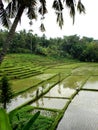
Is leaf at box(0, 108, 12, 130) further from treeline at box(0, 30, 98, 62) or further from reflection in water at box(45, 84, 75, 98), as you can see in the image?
treeline at box(0, 30, 98, 62)

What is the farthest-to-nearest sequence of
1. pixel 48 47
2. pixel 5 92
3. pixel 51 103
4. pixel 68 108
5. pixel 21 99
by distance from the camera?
1. pixel 48 47
2. pixel 21 99
3. pixel 51 103
4. pixel 5 92
5. pixel 68 108

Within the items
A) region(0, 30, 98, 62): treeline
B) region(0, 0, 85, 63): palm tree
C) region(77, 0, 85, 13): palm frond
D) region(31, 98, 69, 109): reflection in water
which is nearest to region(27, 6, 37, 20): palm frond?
region(0, 0, 85, 63): palm tree

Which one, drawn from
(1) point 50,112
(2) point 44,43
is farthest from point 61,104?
(2) point 44,43

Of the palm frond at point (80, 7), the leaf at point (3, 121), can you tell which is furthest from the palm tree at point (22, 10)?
the leaf at point (3, 121)

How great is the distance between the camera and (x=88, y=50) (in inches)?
2498

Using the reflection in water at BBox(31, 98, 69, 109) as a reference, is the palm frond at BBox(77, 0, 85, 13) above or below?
above

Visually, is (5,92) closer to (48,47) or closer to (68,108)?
(68,108)

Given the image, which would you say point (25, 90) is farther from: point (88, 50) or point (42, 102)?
point (88, 50)

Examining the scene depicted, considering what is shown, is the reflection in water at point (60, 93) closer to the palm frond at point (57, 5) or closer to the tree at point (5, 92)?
the tree at point (5, 92)

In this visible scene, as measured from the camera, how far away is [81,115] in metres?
10.8

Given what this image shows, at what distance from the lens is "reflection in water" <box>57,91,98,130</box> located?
29.7 feet

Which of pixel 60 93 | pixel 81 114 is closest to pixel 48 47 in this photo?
pixel 60 93

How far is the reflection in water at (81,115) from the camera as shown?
357 inches

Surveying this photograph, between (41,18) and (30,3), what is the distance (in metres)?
1.01
